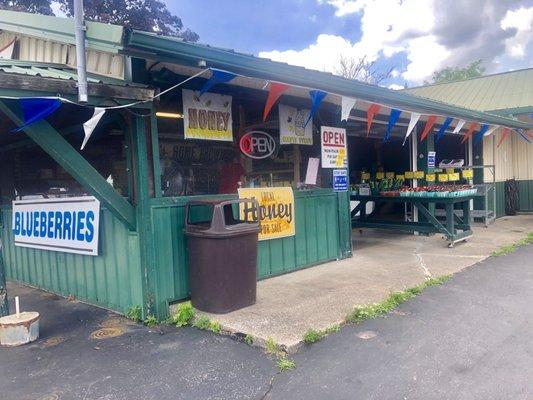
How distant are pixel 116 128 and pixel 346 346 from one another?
138 inches

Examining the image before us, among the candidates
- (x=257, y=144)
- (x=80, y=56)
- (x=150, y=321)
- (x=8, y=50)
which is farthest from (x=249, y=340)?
(x=8, y=50)

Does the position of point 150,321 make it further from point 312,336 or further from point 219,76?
point 219,76

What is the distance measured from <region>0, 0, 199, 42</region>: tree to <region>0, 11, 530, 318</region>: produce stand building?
16.3m

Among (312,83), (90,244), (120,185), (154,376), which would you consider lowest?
(154,376)

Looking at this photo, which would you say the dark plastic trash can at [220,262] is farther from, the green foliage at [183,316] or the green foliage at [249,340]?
the green foliage at [249,340]

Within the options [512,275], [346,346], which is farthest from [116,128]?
[512,275]

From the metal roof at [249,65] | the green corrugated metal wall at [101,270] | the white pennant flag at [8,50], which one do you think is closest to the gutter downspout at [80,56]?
the metal roof at [249,65]

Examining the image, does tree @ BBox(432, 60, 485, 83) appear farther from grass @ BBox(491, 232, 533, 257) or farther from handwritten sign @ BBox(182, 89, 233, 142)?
handwritten sign @ BBox(182, 89, 233, 142)

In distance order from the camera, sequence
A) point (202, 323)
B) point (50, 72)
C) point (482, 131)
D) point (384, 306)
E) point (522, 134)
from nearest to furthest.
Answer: point (50, 72) < point (202, 323) < point (384, 306) < point (482, 131) < point (522, 134)

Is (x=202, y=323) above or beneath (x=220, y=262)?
beneath

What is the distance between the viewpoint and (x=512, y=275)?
6176 millimetres

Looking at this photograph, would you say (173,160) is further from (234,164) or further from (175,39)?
(175,39)

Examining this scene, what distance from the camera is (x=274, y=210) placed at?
591cm

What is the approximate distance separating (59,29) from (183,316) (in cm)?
360
